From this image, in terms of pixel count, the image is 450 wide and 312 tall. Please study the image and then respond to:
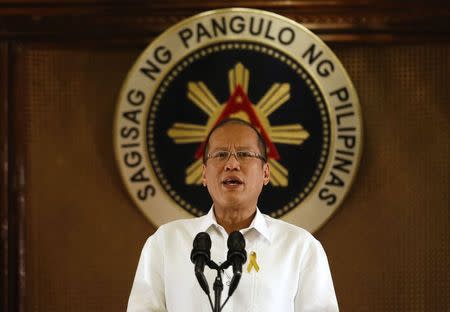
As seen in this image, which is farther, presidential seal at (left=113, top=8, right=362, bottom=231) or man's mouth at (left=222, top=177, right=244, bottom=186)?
presidential seal at (left=113, top=8, right=362, bottom=231)

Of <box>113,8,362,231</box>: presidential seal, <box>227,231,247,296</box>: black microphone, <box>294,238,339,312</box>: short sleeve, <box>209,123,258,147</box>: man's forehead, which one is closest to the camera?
<box>227,231,247,296</box>: black microphone

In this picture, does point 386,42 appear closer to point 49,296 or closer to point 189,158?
point 189,158

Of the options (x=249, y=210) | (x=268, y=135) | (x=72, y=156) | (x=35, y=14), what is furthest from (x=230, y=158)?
(x=35, y=14)

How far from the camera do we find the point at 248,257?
88.0 inches

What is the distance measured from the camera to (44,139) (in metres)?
3.54

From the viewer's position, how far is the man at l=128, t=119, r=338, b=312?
2.17 meters

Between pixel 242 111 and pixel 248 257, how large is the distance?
1365mm

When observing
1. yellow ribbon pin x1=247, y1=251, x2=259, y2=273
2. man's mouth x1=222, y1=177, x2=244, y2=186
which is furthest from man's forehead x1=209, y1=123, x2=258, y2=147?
yellow ribbon pin x1=247, y1=251, x2=259, y2=273

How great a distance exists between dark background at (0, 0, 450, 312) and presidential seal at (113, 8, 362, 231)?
0.10 metres

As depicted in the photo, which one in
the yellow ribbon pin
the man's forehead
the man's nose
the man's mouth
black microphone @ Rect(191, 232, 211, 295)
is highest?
the man's forehead

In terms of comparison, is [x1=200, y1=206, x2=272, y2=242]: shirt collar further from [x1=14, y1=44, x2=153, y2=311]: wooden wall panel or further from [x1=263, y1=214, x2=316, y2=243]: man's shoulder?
[x1=14, y1=44, x2=153, y2=311]: wooden wall panel

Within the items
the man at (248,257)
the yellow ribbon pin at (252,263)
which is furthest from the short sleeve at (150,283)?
the yellow ribbon pin at (252,263)

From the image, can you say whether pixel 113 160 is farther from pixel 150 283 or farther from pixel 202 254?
pixel 202 254

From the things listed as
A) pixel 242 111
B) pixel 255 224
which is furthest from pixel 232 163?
pixel 242 111
